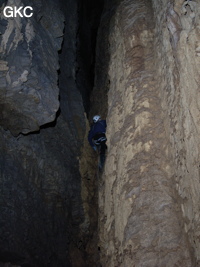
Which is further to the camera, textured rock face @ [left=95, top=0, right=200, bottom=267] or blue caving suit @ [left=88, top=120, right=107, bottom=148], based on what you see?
blue caving suit @ [left=88, top=120, right=107, bottom=148]

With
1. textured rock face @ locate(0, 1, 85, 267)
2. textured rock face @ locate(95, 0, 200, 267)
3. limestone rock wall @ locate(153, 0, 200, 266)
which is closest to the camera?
limestone rock wall @ locate(153, 0, 200, 266)

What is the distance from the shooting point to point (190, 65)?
5.07m

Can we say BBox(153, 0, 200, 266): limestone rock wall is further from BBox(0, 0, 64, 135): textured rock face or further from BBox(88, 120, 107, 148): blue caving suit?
BBox(0, 0, 64, 135): textured rock face

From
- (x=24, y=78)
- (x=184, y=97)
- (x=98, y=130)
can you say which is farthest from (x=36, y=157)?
(x=184, y=97)

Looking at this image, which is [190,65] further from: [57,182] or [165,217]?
[57,182]

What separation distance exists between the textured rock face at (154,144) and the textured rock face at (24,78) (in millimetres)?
1728

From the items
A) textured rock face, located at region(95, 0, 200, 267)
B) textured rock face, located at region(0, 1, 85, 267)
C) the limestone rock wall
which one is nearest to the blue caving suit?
textured rock face, located at region(95, 0, 200, 267)

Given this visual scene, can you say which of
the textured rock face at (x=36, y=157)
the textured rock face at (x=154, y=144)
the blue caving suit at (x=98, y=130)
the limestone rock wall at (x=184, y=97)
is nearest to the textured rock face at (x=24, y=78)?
the textured rock face at (x=36, y=157)

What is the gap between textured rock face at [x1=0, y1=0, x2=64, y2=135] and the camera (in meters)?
6.84

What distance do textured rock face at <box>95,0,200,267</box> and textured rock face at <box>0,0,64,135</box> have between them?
5.67ft

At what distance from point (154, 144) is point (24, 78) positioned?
10.8 ft

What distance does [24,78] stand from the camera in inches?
269

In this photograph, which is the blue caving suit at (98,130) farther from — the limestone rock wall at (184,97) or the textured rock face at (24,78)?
the limestone rock wall at (184,97)

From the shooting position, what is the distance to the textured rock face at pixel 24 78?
6.84 m
